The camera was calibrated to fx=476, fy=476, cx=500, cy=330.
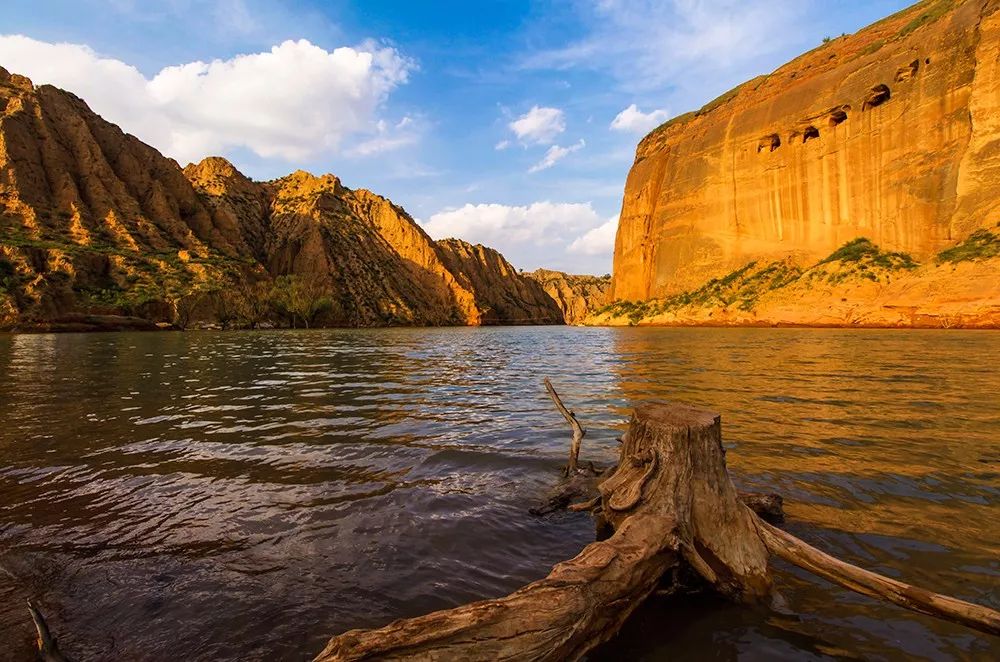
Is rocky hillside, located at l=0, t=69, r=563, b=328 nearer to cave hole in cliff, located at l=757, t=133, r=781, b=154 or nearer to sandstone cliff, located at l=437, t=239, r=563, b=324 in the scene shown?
sandstone cliff, located at l=437, t=239, r=563, b=324

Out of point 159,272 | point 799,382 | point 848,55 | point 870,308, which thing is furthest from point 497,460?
point 159,272

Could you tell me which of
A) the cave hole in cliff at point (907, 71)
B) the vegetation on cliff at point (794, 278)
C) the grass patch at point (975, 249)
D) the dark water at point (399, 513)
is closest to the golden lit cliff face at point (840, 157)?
the cave hole in cliff at point (907, 71)

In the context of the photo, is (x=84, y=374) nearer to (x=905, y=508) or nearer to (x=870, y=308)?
(x=905, y=508)

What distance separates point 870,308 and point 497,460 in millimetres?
44351

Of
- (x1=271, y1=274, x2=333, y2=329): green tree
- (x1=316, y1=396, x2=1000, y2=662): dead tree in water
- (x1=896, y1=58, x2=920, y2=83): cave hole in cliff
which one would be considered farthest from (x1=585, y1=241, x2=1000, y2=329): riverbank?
(x1=271, y1=274, x2=333, y2=329): green tree

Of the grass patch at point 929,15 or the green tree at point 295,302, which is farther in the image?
the green tree at point 295,302

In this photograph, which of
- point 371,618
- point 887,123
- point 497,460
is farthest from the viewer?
point 887,123

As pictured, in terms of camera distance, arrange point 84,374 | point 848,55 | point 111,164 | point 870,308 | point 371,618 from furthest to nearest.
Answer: point 111,164, point 848,55, point 870,308, point 84,374, point 371,618

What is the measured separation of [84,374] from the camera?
15.7 m

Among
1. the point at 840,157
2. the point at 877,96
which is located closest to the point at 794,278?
the point at 840,157

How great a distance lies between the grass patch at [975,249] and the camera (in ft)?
112

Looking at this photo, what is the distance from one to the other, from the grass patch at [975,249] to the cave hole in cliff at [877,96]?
19.7m

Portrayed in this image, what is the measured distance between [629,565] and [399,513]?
2.85m

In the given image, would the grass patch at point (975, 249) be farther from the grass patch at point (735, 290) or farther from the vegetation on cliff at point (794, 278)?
the grass patch at point (735, 290)
